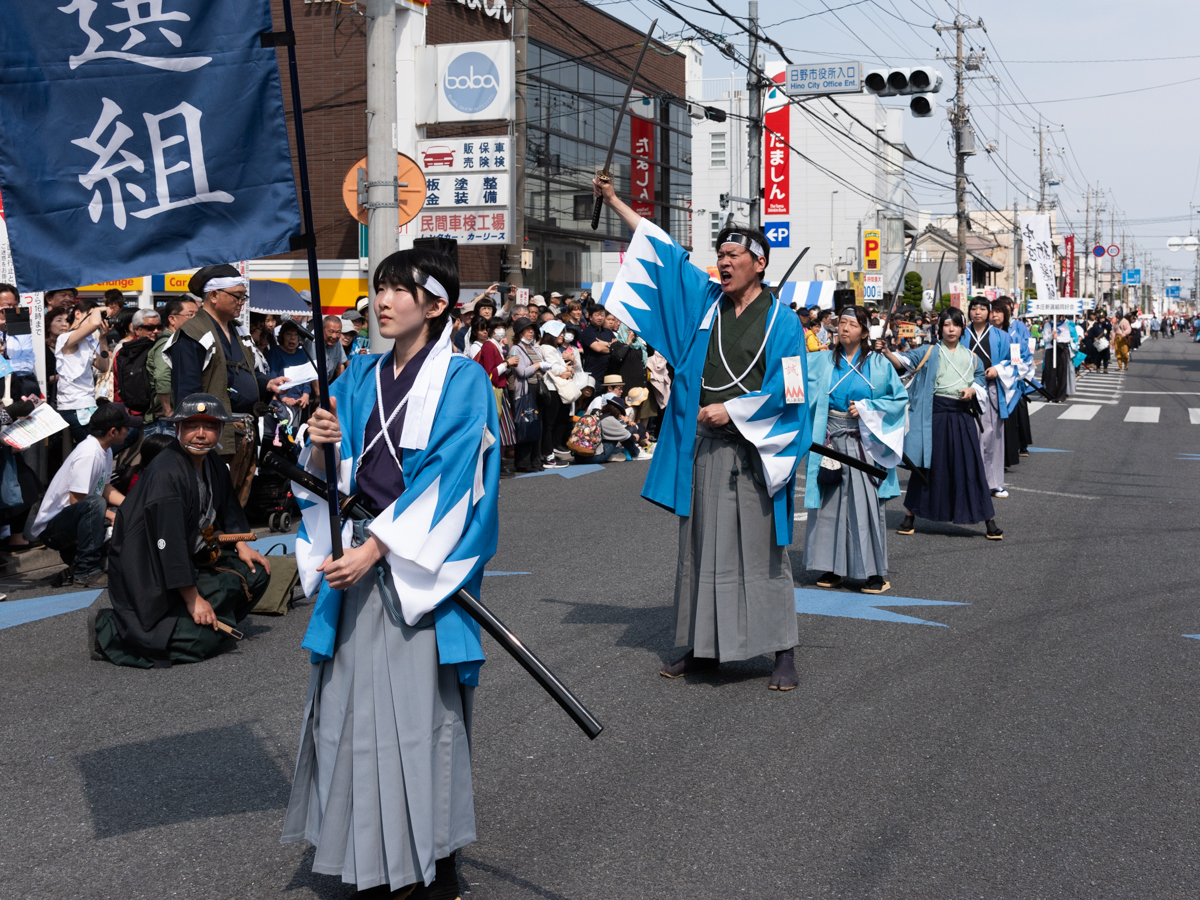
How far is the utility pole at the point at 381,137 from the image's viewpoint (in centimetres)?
769

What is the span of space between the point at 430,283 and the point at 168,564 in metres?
2.84

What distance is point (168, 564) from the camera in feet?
17.6

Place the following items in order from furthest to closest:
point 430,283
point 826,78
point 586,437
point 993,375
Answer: point 826,78
point 586,437
point 993,375
point 430,283

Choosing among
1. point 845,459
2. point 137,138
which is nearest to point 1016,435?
point 845,459

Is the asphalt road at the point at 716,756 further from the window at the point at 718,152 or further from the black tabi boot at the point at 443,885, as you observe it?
the window at the point at 718,152

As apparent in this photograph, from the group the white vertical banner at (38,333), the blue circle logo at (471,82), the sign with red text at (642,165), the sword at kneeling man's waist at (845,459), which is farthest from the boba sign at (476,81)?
the sign with red text at (642,165)

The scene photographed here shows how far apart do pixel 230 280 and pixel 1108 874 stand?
18.3 feet

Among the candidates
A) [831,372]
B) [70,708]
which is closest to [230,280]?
[70,708]

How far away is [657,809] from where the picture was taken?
12.7ft

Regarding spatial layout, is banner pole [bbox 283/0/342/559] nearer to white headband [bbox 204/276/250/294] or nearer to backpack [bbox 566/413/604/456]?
white headband [bbox 204/276/250/294]

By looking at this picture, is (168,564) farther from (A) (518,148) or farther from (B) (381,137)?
(A) (518,148)

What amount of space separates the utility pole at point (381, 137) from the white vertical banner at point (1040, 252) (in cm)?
1750

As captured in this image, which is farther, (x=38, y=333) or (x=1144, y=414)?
(x=1144, y=414)

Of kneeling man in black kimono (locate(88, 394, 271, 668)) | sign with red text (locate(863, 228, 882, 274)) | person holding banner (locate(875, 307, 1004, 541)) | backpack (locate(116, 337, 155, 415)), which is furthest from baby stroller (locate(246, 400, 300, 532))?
sign with red text (locate(863, 228, 882, 274))
